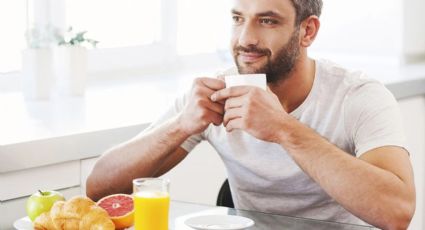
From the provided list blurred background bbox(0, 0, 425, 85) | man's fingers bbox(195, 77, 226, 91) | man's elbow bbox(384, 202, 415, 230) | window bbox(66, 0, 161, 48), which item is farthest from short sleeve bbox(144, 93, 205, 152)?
window bbox(66, 0, 161, 48)

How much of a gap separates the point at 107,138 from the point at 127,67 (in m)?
0.98

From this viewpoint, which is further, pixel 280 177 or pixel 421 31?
pixel 421 31

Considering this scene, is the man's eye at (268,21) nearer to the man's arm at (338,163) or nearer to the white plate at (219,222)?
the man's arm at (338,163)

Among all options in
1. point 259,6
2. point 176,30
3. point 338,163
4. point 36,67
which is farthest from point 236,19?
point 176,30

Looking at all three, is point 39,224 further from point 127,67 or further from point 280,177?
point 127,67

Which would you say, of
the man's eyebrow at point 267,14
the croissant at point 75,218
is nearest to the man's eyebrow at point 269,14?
the man's eyebrow at point 267,14

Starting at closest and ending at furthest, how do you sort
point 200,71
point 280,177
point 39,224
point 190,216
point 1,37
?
point 39,224 < point 190,216 < point 280,177 < point 1,37 < point 200,71

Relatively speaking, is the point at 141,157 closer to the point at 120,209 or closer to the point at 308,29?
the point at 120,209

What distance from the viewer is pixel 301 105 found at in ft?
6.91

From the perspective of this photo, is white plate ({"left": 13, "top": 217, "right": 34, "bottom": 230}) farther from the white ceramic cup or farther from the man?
the white ceramic cup

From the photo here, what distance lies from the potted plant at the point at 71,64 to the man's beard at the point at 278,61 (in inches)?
34.2

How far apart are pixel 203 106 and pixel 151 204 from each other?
38 centimetres

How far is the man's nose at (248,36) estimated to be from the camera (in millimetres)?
2018

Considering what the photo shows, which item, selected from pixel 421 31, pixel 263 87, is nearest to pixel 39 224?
pixel 263 87
